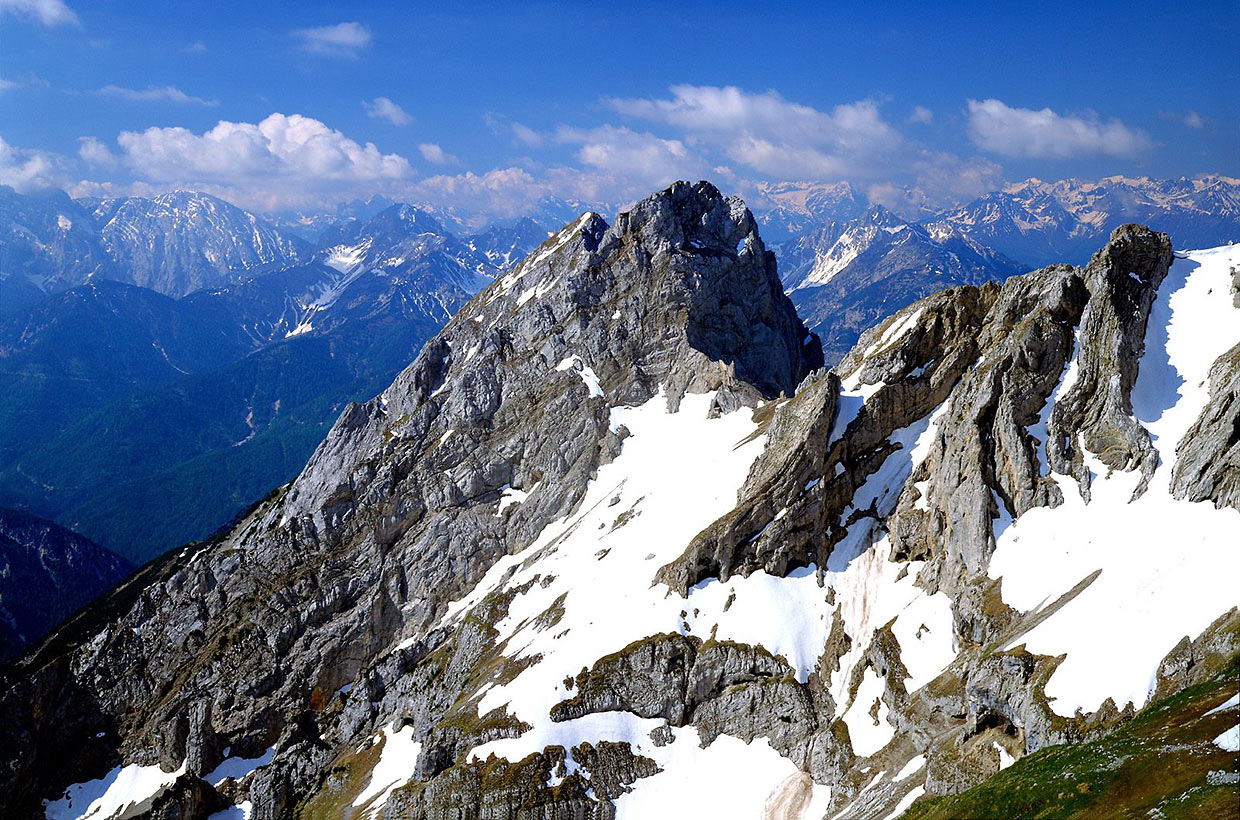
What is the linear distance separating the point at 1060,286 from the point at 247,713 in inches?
4651

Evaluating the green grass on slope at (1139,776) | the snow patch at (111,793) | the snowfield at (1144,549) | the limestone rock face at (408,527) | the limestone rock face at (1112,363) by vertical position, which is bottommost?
the green grass on slope at (1139,776)

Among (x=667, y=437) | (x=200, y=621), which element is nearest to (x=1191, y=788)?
(x=667, y=437)

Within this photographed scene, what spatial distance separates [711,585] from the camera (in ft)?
280

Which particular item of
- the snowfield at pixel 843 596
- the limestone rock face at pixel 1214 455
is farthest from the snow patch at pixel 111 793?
the limestone rock face at pixel 1214 455

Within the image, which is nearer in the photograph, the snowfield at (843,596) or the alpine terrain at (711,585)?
the snowfield at (843,596)

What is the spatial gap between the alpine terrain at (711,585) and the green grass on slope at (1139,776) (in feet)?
0.70

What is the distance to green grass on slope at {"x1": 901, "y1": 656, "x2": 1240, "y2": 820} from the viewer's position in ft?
100

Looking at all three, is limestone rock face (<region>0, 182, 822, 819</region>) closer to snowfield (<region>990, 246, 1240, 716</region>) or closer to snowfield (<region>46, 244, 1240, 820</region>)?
snowfield (<region>46, 244, 1240, 820</region>)

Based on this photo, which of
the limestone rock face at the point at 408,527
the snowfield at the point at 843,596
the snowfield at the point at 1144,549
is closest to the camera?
the snowfield at the point at 1144,549

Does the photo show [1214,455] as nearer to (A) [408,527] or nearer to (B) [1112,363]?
(B) [1112,363]

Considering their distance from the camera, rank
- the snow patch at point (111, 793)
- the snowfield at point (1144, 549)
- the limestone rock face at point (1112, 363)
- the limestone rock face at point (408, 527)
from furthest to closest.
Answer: the limestone rock face at point (408, 527) < the snow patch at point (111, 793) < the limestone rock face at point (1112, 363) < the snowfield at point (1144, 549)

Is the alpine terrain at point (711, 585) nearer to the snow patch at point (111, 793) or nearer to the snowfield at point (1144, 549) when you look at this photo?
the snowfield at point (1144, 549)

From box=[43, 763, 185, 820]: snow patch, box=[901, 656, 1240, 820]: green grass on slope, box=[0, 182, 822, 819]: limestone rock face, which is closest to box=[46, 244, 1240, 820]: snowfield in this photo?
box=[43, 763, 185, 820]: snow patch

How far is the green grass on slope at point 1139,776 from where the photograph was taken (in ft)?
100
